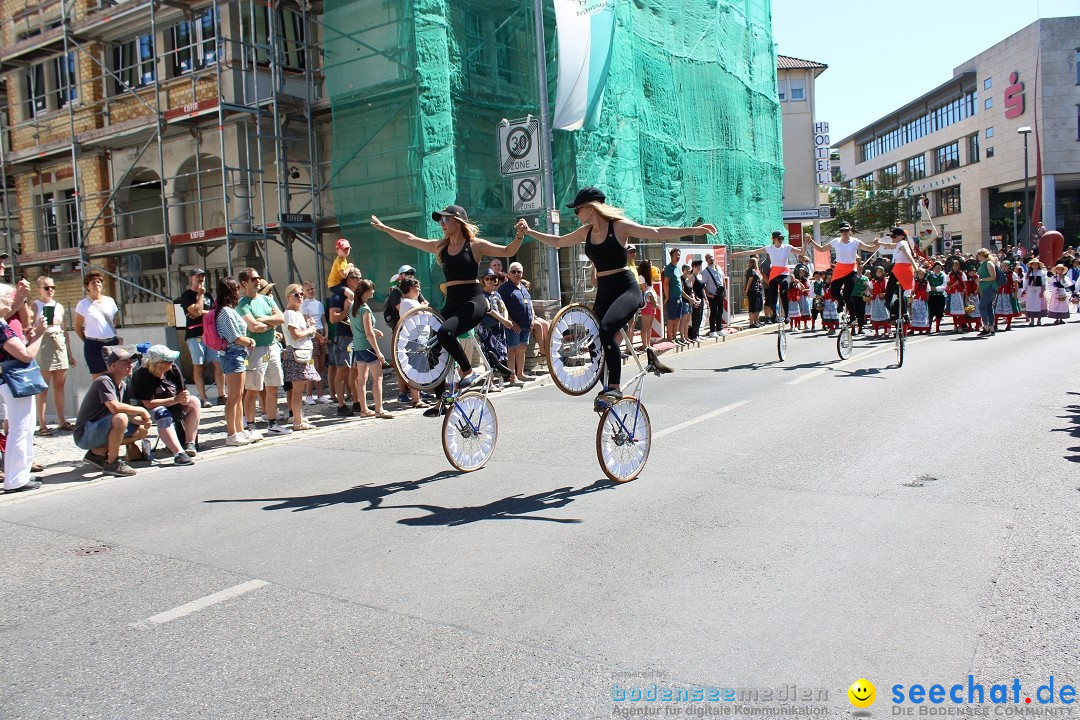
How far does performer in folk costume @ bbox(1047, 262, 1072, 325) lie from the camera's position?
937 inches

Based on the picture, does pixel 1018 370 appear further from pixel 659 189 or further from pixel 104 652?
pixel 104 652

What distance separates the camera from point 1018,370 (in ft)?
46.6

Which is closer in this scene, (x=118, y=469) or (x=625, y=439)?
(x=625, y=439)

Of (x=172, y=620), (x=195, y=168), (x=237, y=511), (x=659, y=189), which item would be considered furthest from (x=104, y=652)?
(x=659, y=189)

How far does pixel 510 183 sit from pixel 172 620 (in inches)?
633

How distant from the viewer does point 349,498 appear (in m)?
7.47

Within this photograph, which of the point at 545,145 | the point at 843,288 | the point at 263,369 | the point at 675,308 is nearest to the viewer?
the point at 263,369

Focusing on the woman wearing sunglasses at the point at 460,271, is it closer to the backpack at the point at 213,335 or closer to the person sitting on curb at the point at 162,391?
the person sitting on curb at the point at 162,391

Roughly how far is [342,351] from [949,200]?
76728mm

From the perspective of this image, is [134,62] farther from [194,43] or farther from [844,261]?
[844,261]

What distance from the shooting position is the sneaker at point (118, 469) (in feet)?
29.8

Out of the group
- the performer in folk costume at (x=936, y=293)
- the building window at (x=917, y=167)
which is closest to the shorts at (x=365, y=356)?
the performer in folk costume at (x=936, y=293)

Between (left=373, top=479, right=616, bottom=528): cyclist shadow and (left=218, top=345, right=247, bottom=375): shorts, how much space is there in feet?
13.8

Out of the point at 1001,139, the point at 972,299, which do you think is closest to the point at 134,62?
the point at 972,299
